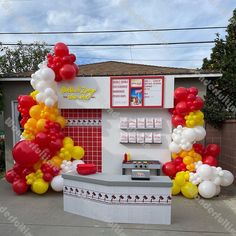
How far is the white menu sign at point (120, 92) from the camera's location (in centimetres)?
543

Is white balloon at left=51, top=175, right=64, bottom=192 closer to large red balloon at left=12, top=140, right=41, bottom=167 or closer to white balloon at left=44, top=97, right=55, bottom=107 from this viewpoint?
large red balloon at left=12, top=140, right=41, bottom=167

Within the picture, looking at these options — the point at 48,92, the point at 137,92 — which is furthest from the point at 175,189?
the point at 48,92

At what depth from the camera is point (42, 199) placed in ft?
16.0

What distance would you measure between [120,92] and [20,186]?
10.2 feet

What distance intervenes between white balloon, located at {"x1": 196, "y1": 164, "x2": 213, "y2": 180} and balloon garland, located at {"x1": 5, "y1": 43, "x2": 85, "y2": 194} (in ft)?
8.80

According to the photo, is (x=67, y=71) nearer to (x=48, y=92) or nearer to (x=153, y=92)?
(x=48, y=92)

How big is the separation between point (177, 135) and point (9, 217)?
145 inches

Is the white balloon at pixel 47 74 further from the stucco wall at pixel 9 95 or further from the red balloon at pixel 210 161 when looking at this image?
the red balloon at pixel 210 161

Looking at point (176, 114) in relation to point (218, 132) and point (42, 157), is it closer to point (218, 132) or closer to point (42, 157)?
point (218, 132)

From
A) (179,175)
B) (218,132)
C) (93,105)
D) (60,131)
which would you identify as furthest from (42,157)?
(218,132)

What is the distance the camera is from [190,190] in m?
4.71

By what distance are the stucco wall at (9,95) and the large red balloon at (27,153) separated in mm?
3130

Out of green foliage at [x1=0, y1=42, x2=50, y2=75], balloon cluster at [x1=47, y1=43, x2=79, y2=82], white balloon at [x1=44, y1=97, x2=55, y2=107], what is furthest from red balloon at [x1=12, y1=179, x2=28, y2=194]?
green foliage at [x1=0, y1=42, x2=50, y2=75]

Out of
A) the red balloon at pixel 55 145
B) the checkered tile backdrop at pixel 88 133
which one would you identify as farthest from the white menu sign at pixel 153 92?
the red balloon at pixel 55 145
